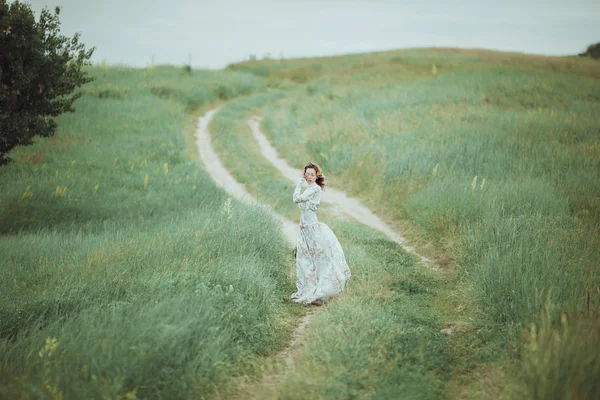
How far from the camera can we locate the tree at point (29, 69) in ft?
28.0

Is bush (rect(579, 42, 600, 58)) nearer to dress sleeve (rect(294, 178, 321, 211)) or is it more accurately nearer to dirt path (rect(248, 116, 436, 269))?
dirt path (rect(248, 116, 436, 269))

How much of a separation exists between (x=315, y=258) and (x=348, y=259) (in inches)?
40.4

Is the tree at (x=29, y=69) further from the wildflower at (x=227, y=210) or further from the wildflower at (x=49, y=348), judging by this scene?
the wildflower at (x=49, y=348)

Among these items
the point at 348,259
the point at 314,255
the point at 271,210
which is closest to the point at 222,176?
the point at 271,210

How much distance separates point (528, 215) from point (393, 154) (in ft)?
19.5

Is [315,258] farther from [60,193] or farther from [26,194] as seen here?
[26,194]

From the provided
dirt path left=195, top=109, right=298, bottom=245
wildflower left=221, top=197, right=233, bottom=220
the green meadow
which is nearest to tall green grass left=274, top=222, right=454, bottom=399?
the green meadow

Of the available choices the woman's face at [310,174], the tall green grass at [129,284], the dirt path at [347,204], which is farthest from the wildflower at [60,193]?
the woman's face at [310,174]

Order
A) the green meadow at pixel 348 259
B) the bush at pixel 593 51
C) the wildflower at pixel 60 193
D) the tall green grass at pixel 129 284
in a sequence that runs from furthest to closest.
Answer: the bush at pixel 593 51 → the wildflower at pixel 60 193 → the green meadow at pixel 348 259 → the tall green grass at pixel 129 284

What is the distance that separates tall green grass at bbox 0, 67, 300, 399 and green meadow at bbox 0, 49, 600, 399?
1.2 inches

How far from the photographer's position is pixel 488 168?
39.0ft

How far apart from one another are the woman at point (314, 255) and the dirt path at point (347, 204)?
265 cm

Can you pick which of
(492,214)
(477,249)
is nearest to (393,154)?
(492,214)

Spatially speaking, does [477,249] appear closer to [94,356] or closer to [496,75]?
[94,356]
